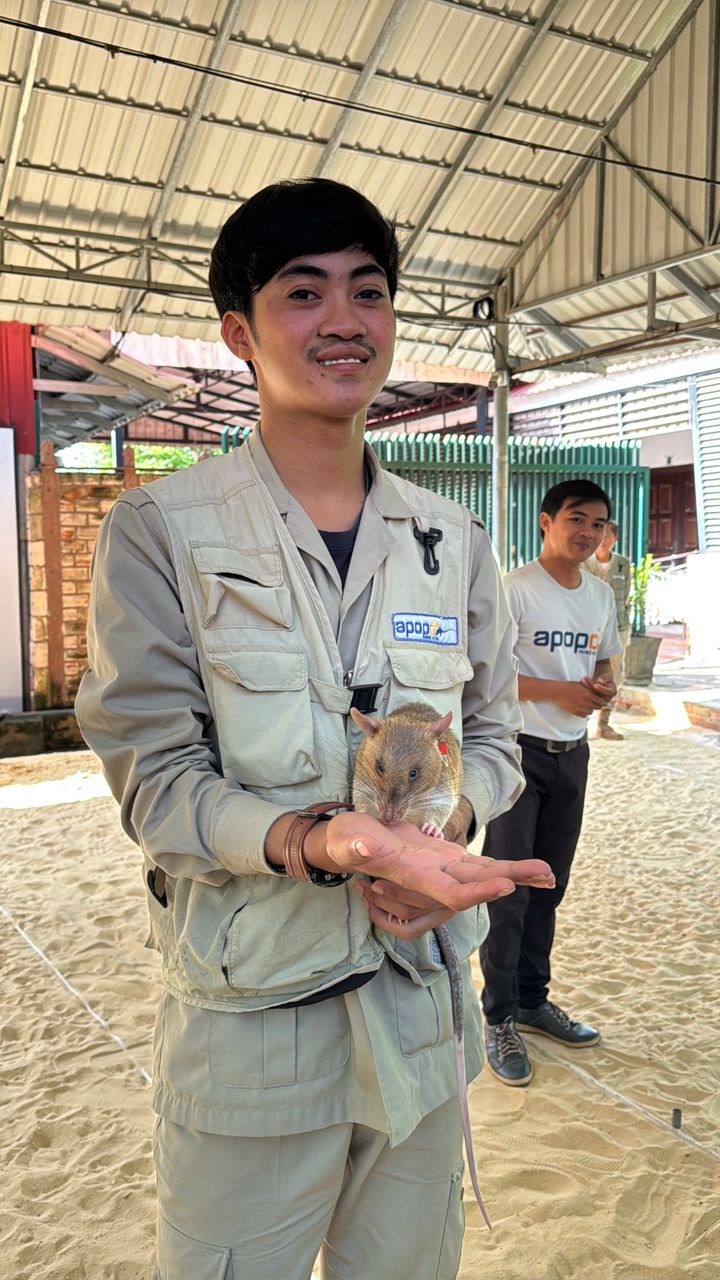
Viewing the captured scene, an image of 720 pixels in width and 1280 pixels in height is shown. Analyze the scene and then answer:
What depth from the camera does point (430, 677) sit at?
1562 millimetres

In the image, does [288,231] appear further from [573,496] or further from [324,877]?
[573,496]

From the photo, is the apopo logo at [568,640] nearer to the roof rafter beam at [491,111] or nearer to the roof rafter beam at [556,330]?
the roof rafter beam at [491,111]

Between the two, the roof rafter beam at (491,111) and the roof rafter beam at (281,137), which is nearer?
the roof rafter beam at (281,137)

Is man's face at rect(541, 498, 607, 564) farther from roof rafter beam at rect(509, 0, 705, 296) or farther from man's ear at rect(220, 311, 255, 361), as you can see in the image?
roof rafter beam at rect(509, 0, 705, 296)

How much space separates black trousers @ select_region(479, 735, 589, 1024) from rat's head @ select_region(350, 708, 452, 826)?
2208 millimetres

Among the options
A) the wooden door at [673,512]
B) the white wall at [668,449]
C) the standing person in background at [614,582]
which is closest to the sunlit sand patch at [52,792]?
the standing person in background at [614,582]

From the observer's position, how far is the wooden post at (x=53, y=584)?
9.61 meters

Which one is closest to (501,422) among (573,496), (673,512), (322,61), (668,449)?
(322,61)

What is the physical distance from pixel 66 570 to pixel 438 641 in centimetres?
890

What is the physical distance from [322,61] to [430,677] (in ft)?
23.5

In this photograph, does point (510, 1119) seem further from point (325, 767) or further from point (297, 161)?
point (297, 161)

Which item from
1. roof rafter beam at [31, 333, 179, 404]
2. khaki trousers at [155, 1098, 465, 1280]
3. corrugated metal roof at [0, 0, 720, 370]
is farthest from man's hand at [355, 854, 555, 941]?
roof rafter beam at [31, 333, 179, 404]

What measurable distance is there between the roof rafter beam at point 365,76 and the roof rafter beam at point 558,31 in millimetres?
334

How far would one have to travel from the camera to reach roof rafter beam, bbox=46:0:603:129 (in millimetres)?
6333
